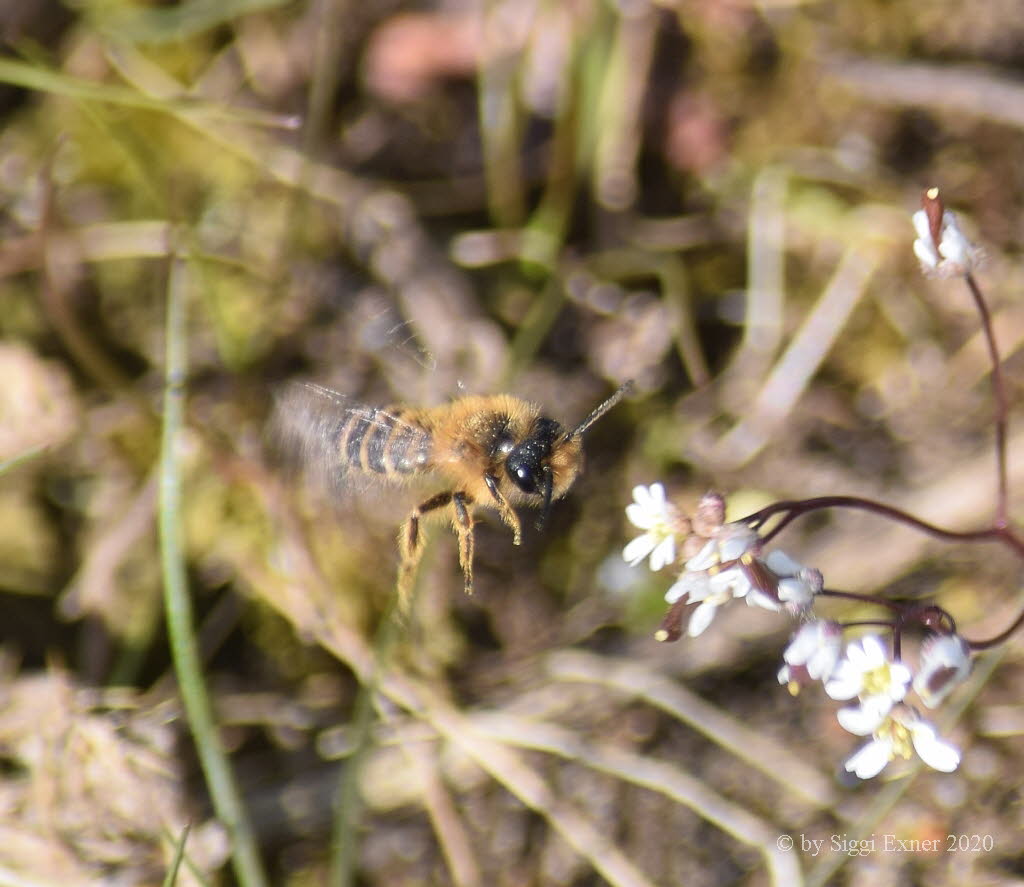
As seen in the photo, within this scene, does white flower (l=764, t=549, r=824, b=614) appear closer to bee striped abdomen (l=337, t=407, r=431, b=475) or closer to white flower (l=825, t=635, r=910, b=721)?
white flower (l=825, t=635, r=910, b=721)

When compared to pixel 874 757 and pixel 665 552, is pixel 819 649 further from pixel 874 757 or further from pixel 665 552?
pixel 665 552

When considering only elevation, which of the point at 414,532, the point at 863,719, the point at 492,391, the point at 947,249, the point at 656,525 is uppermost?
the point at 947,249

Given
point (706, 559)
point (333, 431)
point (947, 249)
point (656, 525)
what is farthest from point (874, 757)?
point (333, 431)

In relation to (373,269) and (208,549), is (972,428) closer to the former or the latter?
(373,269)

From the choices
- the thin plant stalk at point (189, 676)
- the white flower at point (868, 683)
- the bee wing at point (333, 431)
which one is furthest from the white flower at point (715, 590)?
the thin plant stalk at point (189, 676)

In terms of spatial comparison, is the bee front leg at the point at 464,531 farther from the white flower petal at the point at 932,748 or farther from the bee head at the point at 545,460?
the white flower petal at the point at 932,748
